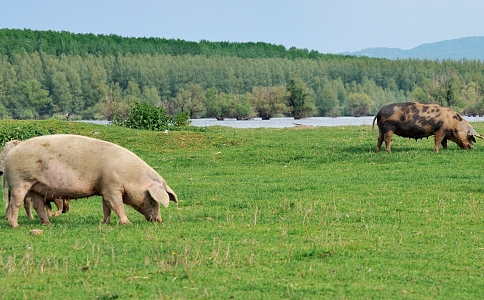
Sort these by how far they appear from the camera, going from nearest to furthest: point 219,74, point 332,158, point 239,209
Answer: point 239,209
point 332,158
point 219,74

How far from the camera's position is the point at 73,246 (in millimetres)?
11898

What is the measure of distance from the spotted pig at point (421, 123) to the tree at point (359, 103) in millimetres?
122128

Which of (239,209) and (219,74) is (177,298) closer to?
(239,209)

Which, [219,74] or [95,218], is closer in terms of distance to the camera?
[95,218]

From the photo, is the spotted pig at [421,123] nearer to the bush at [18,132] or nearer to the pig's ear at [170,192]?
the bush at [18,132]

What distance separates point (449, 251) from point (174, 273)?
416cm

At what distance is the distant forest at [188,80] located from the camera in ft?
422

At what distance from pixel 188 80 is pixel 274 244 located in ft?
516

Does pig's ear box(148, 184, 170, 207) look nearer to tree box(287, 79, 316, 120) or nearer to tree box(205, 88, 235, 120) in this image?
tree box(287, 79, 316, 120)

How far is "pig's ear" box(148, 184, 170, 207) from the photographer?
14008mm

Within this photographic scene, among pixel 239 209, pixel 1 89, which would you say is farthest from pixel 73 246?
pixel 1 89

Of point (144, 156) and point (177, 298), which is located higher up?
point (177, 298)

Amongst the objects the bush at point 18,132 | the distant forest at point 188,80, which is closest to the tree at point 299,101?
the distant forest at point 188,80

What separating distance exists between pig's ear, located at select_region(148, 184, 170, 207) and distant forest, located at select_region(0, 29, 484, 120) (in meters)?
97.5
